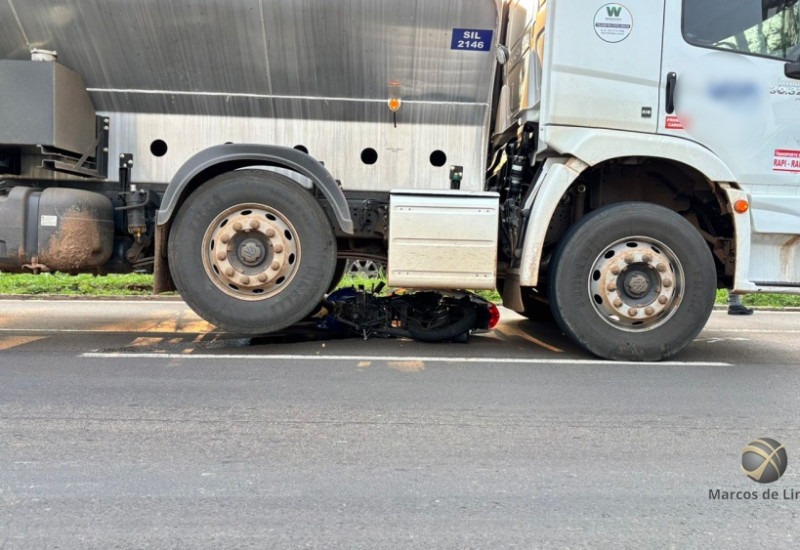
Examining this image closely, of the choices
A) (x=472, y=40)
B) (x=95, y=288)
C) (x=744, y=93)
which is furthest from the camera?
(x=95, y=288)

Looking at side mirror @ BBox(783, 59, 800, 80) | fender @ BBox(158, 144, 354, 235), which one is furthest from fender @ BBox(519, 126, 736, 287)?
fender @ BBox(158, 144, 354, 235)

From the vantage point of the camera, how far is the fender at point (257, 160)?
468 centimetres

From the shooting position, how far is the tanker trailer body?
4.67 meters

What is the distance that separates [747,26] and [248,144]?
13.0 feet

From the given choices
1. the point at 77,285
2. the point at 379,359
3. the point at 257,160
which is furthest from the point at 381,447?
the point at 77,285

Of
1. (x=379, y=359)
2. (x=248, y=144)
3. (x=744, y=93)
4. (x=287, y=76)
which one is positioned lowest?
(x=379, y=359)

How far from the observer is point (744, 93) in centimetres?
450

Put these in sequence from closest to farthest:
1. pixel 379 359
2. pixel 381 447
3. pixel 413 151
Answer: pixel 381 447
pixel 379 359
pixel 413 151

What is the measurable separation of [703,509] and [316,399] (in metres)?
2.12

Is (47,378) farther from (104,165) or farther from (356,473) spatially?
(356,473)

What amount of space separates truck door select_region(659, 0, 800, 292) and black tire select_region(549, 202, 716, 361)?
0.50 meters

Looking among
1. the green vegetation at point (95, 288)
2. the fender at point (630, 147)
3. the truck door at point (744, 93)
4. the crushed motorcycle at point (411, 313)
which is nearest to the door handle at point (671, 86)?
the truck door at point (744, 93)

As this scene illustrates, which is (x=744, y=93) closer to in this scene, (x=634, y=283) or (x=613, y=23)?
(x=613, y=23)

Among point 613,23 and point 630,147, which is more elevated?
point 613,23
